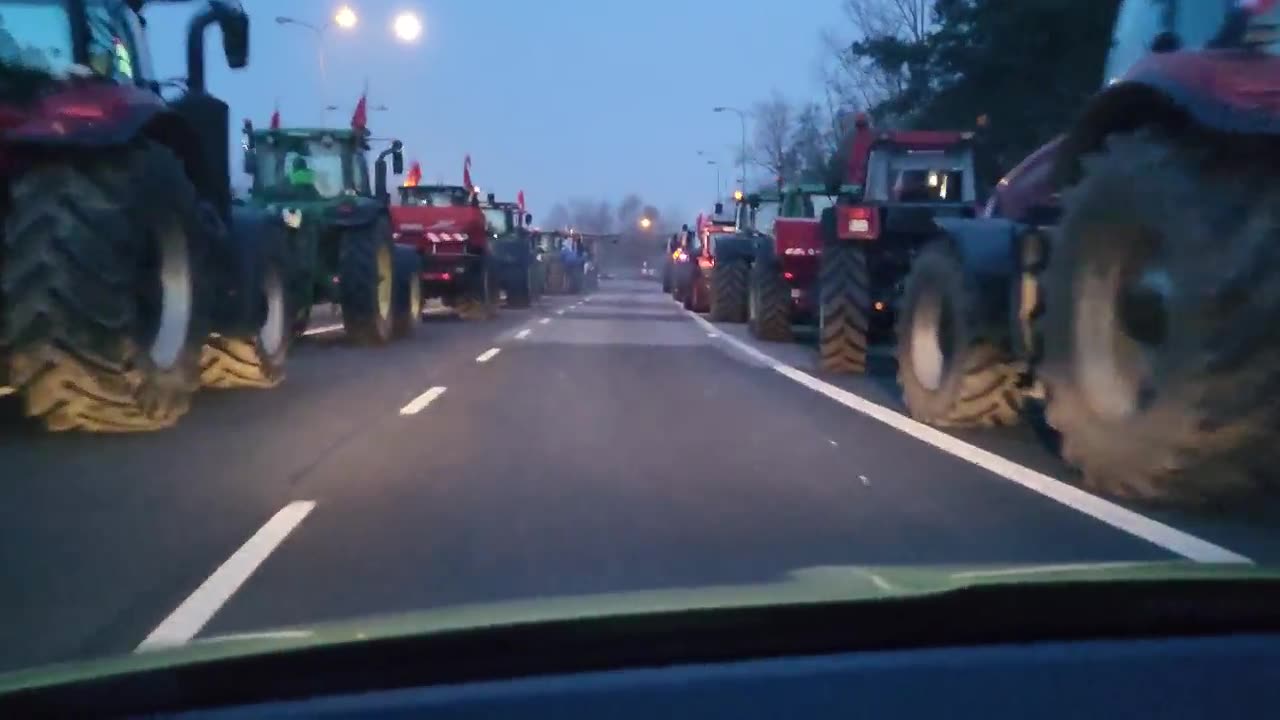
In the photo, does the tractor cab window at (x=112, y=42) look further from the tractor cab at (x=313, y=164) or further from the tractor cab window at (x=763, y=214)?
the tractor cab window at (x=763, y=214)

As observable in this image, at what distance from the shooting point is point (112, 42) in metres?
9.48

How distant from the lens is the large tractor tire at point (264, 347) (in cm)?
1209

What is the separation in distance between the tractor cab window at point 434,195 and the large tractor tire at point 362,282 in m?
11.5

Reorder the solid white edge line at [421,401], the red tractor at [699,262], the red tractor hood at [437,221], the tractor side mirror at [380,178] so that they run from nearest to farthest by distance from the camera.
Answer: the solid white edge line at [421,401] → the tractor side mirror at [380,178] → the red tractor hood at [437,221] → the red tractor at [699,262]

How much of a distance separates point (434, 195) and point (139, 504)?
78.8 feet

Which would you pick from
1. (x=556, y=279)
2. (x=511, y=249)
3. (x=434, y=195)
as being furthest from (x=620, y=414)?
(x=556, y=279)

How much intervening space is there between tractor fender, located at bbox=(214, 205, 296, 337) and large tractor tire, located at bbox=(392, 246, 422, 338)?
8.03 m

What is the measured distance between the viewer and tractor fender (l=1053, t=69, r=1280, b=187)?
236 inches

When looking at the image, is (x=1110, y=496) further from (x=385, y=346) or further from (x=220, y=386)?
(x=385, y=346)

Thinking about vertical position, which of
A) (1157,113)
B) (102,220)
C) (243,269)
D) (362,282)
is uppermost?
(1157,113)

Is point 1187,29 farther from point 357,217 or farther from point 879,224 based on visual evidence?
point 357,217

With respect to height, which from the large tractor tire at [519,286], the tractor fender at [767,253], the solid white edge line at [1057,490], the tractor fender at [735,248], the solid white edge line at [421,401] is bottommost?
the large tractor tire at [519,286]

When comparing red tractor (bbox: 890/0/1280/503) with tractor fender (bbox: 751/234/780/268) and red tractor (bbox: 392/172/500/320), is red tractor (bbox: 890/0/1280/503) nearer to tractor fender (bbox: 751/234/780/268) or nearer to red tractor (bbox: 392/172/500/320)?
tractor fender (bbox: 751/234/780/268)

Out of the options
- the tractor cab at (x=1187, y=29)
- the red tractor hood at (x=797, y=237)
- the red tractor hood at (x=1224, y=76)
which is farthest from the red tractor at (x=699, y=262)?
the red tractor hood at (x=1224, y=76)
